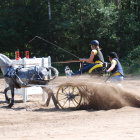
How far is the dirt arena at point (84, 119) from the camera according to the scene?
8.70 metres

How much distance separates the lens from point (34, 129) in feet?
31.3

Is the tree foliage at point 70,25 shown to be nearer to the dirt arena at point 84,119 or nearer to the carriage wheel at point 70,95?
the dirt arena at point 84,119

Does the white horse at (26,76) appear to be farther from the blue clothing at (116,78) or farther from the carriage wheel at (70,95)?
the blue clothing at (116,78)

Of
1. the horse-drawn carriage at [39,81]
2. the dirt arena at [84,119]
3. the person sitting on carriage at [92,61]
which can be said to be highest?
the person sitting on carriage at [92,61]

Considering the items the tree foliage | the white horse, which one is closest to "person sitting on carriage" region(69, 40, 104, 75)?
the white horse

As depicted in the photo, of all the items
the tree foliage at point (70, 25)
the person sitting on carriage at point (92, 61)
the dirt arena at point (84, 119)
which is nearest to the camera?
the dirt arena at point (84, 119)

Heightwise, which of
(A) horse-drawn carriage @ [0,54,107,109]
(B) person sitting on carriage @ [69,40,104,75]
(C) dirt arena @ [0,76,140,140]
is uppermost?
(B) person sitting on carriage @ [69,40,104,75]

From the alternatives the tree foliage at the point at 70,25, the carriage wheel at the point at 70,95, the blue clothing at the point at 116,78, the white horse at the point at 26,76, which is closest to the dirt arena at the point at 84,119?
the carriage wheel at the point at 70,95

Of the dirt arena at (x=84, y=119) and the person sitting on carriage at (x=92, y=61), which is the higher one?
the person sitting on carriage at (x=92, y=61)

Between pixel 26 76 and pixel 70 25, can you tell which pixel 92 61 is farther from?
pixel 70 25

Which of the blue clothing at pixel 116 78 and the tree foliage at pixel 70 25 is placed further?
the tree foliage at pixel 70 25

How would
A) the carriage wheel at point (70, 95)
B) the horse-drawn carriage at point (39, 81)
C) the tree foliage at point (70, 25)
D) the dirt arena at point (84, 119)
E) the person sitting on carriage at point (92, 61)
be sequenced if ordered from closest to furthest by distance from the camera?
the dirt arena at point (84, 119)
the person sitting on carriage at point (92, 61)
the carriage wheel at point (70, 95)
the horse-drawn carriage at point (39, 81)
the tree foliage at point (70, 25)

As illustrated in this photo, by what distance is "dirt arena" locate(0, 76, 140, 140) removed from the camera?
8703 millimetres

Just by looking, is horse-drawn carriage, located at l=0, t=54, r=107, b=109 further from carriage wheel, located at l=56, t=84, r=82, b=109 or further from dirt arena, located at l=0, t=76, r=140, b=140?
dirt arena, located at l=0, t=76, r=140, b=140
